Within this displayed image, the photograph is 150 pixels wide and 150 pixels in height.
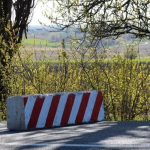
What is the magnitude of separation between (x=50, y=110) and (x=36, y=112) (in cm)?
25

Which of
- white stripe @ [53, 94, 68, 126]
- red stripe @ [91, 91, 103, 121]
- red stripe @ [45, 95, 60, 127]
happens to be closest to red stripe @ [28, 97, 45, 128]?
red stripe @ [45, 95, 60, 127]

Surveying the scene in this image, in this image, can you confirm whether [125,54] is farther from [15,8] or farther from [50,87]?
[15,8]

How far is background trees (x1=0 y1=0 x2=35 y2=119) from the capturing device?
47.0 ft

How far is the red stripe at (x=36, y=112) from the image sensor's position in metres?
9.31

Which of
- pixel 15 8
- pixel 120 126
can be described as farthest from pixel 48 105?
pixel 15 8

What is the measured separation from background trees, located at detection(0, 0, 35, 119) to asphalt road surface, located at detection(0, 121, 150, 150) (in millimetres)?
5402

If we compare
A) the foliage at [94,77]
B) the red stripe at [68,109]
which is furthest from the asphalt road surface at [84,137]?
the foliage at [94,77]

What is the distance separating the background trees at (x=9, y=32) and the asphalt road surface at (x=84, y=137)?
17.7 ft

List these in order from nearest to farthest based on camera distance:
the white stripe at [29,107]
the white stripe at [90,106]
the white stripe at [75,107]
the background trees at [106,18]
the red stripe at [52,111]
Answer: the white stripe at [29,107]
the red stripe at [52,111]
the white stripe at [75,107]
the white stripe at [90,106]
the background trees at [106,18]

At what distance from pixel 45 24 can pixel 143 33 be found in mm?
2552

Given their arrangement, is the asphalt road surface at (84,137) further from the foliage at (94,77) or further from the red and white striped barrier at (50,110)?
the foliage at (94,77)

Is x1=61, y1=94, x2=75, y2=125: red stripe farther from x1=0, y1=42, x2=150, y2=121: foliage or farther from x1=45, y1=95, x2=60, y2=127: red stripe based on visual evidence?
x1=0, y1=42, x2=150, y2=121: foliage

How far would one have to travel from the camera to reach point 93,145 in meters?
6.70

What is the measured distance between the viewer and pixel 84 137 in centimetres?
744
